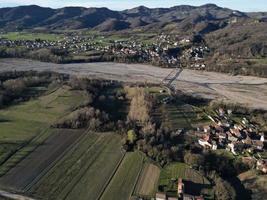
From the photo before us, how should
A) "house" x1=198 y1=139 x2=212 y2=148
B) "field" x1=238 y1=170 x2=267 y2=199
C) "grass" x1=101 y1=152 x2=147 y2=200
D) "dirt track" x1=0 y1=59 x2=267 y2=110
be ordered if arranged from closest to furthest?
"grass" x1=101 y1=152 x2=147 y2=200 < "field" x1=238 y1=170 x2=267 y2=199 < "house" x1=198 y1=139 x2=212 y2=148 < "dirt track" x1=0 y1=59 x2=267 y2=110

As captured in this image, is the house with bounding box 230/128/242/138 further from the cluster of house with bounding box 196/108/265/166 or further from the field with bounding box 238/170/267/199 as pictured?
the field with bounding box 238/170/267/199

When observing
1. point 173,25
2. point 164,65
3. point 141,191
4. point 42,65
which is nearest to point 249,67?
point 164,65

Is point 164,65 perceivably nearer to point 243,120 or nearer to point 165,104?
point 165,104

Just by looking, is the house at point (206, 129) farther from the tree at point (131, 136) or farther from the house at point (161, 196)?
the house at point (161, 196)

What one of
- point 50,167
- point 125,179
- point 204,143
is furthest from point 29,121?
point 204,143

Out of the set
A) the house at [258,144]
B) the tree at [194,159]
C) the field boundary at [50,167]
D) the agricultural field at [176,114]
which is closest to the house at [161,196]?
the tree at [194,159]

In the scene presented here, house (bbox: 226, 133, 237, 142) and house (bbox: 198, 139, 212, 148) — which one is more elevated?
house (bbox: 226, 133, 237, 142)

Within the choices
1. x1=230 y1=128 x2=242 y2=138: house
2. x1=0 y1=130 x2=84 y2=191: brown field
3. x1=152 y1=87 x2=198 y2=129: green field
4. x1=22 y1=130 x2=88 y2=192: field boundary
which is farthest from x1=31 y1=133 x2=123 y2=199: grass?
x1=230 y1=128 x2=242 y2=138: house
